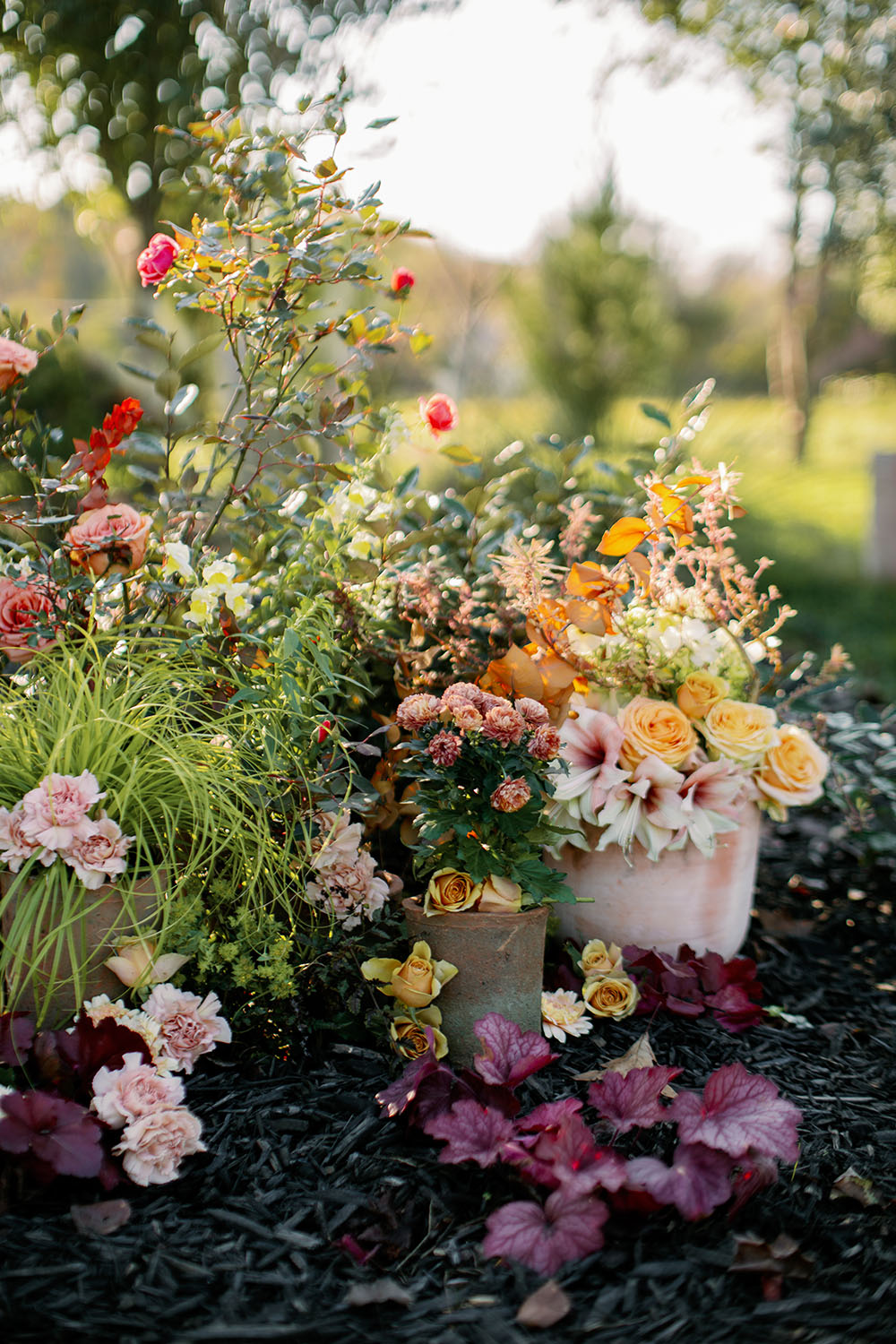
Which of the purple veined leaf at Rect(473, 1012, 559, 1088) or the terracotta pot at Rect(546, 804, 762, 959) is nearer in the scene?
the purple veined leaf at Rect(473, 1012, 559, 1088)

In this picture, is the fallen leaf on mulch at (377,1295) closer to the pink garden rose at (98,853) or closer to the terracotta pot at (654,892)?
the pink garden rose at (98,853)

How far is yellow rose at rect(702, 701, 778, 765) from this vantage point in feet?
5.81

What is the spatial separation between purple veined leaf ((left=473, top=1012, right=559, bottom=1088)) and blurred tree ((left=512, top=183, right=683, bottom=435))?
7.15 metres

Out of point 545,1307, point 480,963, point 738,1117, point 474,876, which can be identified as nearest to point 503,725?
point 474,876

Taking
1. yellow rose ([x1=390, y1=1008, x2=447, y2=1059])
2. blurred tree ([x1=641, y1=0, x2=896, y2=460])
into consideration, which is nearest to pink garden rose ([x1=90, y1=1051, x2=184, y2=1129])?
yellow rose ([x1=390, y1=1008, x2=447, y2=1059])

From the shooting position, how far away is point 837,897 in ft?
8.00

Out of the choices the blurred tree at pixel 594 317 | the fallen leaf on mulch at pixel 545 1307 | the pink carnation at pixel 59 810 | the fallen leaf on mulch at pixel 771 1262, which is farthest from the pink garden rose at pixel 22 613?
the blurred tree at pixel 594 317

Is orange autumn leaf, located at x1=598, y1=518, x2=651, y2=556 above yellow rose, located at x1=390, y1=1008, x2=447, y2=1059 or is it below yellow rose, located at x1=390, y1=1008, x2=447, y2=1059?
above

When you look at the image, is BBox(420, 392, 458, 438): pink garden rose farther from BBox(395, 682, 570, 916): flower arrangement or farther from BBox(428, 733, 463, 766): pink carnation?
BBox(428, 733, 463, 766): pink carnation

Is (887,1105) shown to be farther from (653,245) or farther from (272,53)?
(653,245)

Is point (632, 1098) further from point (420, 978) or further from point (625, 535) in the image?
point (625, 535)

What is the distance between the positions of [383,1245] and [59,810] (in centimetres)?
73

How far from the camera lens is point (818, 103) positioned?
10773mm

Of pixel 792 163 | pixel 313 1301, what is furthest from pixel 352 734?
pixel 792 163
